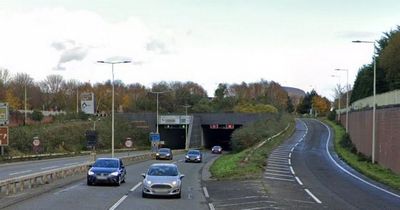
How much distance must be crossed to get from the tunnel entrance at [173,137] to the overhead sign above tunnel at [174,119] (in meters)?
6.79

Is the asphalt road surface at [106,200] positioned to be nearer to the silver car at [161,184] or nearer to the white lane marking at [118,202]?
the white lane marking at [118,202]

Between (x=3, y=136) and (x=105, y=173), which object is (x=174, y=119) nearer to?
(x=105, y=173)

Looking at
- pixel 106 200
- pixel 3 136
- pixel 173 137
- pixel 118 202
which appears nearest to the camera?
pixel 118 202

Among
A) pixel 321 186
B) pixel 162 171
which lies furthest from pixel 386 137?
pixel 162 171

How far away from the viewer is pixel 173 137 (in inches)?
5094

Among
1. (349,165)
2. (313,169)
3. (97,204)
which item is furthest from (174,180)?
(349,165)

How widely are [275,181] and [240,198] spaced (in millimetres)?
9587

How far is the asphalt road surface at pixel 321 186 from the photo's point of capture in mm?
22219

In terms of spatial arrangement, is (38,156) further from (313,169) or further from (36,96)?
(36,96)

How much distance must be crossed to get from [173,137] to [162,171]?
103 meters

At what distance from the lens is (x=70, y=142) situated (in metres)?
92.4

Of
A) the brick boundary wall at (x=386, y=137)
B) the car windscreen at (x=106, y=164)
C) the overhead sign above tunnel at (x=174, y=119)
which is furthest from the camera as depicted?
the overhead sign above tunnel at (x=174, y=119)

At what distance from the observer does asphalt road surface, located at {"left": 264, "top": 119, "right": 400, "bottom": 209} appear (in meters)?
22.2

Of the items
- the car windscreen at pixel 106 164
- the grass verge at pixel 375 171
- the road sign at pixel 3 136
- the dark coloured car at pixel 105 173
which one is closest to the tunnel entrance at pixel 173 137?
the grass verge at pixel 375 171
